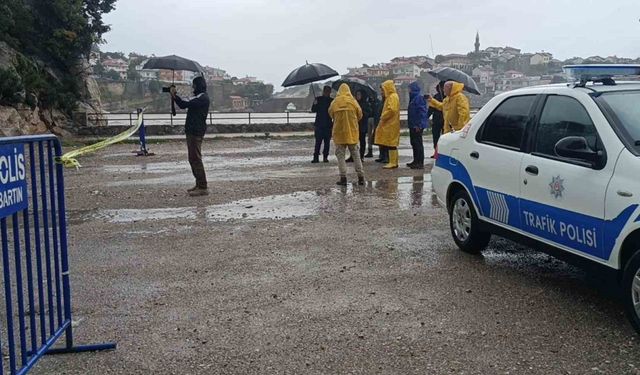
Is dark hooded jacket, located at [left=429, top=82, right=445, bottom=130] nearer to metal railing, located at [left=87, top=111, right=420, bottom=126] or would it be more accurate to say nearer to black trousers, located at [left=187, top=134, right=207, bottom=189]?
black trousers, located at [left=187, top=134, right=207, bottom=189]

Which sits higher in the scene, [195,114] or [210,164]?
[195,114]

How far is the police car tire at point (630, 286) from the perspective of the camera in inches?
156

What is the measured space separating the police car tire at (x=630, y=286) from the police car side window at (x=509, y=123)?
5.43 feet

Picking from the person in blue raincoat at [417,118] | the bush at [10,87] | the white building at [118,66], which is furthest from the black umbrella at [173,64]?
the white building at [118,66]

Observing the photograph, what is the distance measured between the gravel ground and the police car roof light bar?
1820 mm

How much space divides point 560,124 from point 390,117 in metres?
7.97

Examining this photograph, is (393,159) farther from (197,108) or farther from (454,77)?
(197,108)

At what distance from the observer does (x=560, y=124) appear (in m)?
4.98

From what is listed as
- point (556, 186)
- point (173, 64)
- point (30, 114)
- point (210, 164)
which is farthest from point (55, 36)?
point (556, 186)

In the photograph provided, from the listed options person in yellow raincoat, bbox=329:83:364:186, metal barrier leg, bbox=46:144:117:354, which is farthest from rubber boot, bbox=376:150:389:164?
metal barrier leg, bbox=46:144:117:354

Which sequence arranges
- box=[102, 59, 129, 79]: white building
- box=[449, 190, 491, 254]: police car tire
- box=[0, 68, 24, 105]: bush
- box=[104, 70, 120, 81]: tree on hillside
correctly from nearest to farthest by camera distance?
1. box=[449, 190, 491, 254]: police car tire
2. box=[0, 68, 24, 105]: bush
3. box=[104, 70, 120, 81]: tree on hillside
4. box=[102, 59, 129, 79]: white building

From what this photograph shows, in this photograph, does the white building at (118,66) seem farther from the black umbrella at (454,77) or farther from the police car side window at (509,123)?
the police car side window at (509,123)

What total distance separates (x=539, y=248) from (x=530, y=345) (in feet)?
4.01

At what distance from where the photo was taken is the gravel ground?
12.8ft
